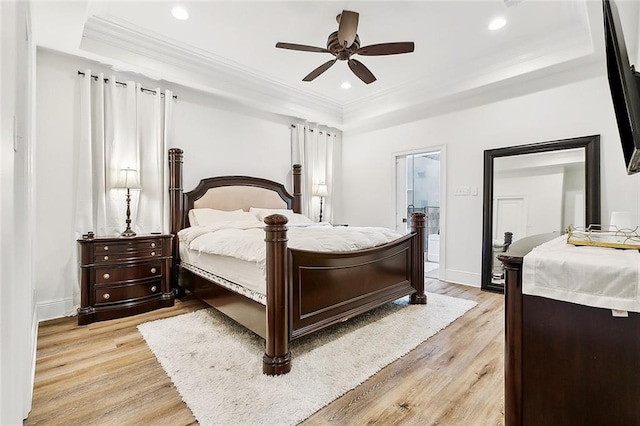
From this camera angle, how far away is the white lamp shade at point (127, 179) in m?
3.11

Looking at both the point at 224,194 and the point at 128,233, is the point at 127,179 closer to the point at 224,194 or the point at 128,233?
the point at 128,233

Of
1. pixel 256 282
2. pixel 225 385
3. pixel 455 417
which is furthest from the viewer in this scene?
pixel 256 282

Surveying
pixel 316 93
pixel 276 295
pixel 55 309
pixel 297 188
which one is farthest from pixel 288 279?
pixel 316 93

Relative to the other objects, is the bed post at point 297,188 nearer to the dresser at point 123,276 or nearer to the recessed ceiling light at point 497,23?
the dresser at point 123,276

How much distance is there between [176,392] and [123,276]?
167 cm

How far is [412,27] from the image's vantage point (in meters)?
3.03

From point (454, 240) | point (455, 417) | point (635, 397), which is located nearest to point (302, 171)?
point (454, 240)

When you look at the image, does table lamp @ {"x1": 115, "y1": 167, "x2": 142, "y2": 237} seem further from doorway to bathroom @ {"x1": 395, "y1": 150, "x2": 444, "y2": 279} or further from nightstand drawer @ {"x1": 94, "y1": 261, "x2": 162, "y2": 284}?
doorway to bathroom @ {"x1": 395, "y1": 150, "x2": 444, "y2": 279}

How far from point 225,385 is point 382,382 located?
95 centimetres

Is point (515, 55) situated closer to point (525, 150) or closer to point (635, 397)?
point (525, 150)

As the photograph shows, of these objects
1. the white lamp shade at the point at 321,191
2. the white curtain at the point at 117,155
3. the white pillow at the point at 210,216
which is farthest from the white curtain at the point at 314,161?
the white curtain at the point at 117,155

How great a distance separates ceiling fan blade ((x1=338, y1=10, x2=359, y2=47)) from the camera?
2428 millimetres

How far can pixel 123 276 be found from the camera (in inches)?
115

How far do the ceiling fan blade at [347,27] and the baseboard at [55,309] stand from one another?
3.65 m
